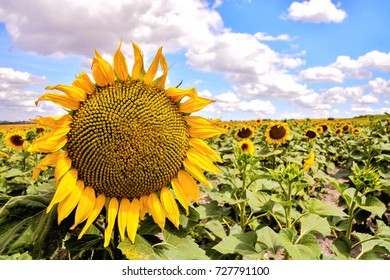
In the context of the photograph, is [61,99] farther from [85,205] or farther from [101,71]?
[85,205]

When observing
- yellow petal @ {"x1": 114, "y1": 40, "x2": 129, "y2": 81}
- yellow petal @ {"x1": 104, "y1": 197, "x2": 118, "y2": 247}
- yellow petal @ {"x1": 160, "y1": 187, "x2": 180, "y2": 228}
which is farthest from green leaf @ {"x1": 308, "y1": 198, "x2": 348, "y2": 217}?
yellow petal @ {"x1": 114, "y1": 40, "x2": 129, "y2": 81}

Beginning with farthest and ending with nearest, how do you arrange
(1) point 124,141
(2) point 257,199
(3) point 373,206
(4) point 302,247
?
1. (2) point 257,199
2. (3) point 373,206
3. (4) point 302,247
4. (1) point 124,141

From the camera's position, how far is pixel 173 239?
1.68m

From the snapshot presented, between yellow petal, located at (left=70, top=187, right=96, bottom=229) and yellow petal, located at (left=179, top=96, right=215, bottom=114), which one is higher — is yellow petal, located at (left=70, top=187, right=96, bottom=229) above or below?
below

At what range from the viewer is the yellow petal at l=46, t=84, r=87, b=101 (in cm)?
152

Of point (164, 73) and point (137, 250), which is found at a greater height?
point (164, 73)

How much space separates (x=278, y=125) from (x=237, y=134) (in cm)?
111

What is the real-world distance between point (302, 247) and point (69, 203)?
58.7 inches

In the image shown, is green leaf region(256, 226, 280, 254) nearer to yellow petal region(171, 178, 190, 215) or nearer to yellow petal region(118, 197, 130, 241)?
yellow petal region(171, 178, 190, 215)

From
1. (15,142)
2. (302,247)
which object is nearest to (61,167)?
(302,247)

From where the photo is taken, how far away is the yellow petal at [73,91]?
1.52 metres

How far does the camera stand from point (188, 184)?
→ 1662 mm

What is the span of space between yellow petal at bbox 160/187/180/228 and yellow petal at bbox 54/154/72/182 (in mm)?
437
